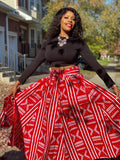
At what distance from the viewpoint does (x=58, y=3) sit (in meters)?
19.7

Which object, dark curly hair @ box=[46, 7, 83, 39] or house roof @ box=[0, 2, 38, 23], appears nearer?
dark curly hair @ box=[46, 7, 83, 39]

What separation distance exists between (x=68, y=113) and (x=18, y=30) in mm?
15615

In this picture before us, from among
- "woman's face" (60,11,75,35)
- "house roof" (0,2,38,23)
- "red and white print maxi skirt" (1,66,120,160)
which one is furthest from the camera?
"house roof" (0,2,38,23)

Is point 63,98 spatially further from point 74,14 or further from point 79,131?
point 74,14

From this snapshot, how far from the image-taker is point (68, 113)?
8.34 ft

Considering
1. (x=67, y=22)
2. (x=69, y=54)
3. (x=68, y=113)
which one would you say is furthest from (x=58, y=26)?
(x=68, y=113)

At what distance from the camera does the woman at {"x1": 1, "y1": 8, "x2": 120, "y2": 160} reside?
252 centimetres

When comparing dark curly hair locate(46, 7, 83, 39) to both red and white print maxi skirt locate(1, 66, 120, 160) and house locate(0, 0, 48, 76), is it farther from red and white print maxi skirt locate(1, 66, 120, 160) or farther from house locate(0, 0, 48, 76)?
house locate(0, 0, 48, 76)

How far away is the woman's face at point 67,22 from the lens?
8.91 feet

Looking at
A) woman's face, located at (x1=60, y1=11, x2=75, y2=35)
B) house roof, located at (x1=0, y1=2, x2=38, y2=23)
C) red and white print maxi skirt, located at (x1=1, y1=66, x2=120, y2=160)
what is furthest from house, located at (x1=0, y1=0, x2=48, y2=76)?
red and white print maxi skirt, located at (x1=1, y1=66, x2=120, y2=160)

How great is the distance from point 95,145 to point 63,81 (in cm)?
84

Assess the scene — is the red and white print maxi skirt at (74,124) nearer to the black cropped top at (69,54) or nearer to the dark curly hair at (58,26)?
the black cropped top at (69,54)

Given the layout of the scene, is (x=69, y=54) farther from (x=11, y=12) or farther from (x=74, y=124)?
(x=11, y=12)

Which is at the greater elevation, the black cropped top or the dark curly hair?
the dark curly hair
